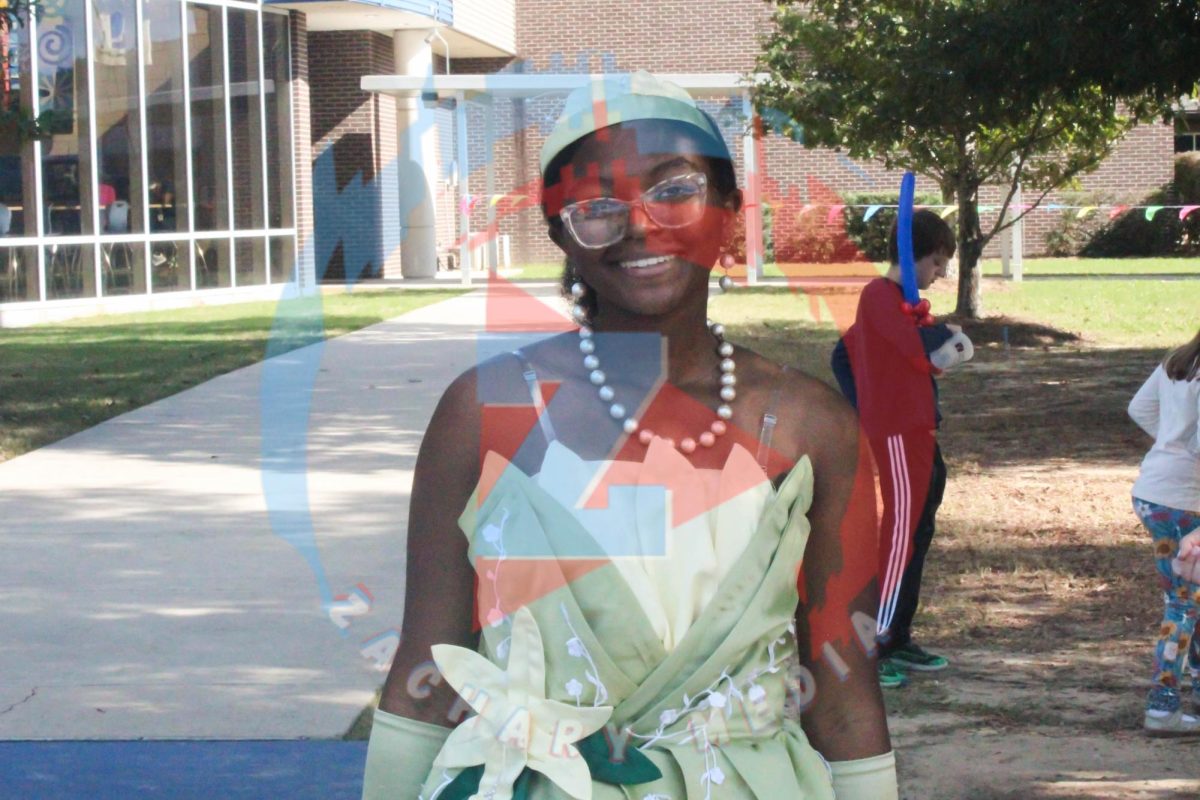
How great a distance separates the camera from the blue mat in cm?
442

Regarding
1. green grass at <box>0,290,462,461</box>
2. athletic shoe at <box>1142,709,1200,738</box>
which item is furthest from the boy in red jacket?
green grass at <box>0,290,462,461</box>

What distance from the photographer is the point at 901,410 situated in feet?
17.3

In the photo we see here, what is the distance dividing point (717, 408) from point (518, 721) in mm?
480

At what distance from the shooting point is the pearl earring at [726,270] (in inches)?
82.6

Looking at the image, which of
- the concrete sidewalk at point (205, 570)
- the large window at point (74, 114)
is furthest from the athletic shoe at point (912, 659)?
the large window at point (74, 114)

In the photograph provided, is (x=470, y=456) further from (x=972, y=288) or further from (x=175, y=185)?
(x=175, y=185)

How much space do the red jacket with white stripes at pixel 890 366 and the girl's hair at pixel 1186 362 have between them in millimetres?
775

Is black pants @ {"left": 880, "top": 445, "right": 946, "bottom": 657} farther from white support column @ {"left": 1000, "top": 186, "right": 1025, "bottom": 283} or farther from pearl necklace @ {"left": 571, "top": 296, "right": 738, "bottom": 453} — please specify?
white support column @ {"left": 1000, "top": 186, "right": 1025, "bottom": 283}

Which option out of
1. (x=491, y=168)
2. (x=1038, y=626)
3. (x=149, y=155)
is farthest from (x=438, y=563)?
(x=149, y=155)

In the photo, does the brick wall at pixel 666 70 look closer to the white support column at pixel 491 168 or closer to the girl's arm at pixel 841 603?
the white support column at pixel 491 168

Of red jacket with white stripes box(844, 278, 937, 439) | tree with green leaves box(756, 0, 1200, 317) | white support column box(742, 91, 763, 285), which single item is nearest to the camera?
white support column box(742, 91, 763, 285)

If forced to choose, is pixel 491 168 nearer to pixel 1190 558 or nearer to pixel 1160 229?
pixel 1190 558

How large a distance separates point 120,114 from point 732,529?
67.0 feet

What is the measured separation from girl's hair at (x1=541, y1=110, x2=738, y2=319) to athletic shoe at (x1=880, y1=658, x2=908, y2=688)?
356cm
